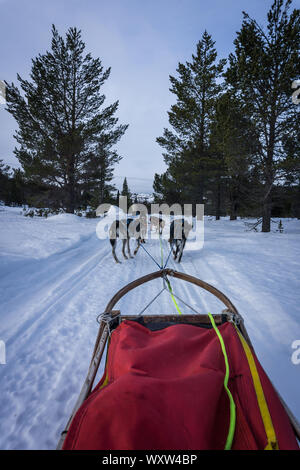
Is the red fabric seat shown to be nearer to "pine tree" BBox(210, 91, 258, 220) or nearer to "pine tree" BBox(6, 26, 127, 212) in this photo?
"pine tree" BBox(210, 91, 258, 220)

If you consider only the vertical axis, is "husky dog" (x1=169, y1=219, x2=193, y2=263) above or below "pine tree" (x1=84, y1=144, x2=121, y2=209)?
below

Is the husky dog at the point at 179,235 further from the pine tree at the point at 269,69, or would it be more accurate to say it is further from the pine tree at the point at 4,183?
the pine tree at the point at 4,183

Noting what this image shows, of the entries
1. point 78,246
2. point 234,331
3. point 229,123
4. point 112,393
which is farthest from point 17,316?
point 229,123

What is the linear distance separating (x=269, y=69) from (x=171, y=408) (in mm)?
11935

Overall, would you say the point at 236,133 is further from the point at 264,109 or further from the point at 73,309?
the point at 73,309

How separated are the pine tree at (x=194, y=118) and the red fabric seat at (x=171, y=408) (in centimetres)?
1492

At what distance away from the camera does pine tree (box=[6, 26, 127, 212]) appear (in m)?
13.2

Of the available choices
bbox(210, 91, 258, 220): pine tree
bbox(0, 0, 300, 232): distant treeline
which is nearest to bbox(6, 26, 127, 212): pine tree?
bbox(0, 0, 300, 232): distant treeline

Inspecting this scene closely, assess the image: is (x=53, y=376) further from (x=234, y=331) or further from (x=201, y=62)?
(x=201, y=62)

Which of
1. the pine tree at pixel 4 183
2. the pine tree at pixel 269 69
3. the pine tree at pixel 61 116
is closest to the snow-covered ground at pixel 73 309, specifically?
the pine tree at pixel 269 69

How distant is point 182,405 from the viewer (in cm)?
82

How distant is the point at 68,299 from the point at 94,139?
14415 mm

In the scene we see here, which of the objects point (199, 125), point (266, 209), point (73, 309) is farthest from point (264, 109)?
point (73, 309)

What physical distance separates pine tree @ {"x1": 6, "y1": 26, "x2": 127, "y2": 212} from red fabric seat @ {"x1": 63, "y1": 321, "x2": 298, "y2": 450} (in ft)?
49.5
